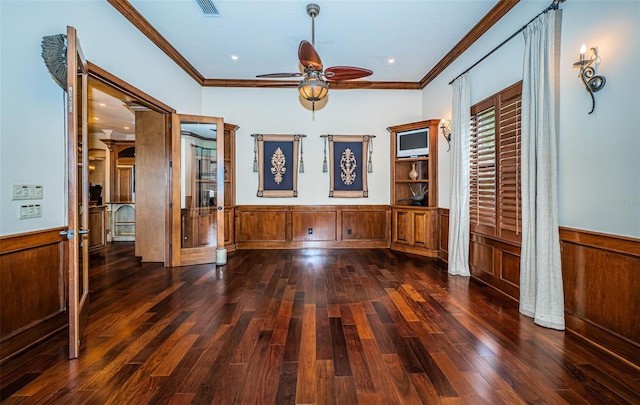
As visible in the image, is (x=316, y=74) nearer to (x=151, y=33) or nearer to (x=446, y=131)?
Result: (x=151, y=33)

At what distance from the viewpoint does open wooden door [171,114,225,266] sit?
186 inches

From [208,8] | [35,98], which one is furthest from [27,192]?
[208,8]

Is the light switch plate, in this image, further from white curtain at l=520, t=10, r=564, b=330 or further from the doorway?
white curtain at l=520, t=10, r=564, b=330

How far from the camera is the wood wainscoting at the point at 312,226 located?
602 centimetres

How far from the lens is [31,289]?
7.77 ft

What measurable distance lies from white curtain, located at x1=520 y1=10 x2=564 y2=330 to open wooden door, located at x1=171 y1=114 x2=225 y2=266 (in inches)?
167

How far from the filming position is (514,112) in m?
3.24

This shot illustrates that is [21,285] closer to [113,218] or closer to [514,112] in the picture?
[514,112]

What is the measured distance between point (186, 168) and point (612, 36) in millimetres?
5218

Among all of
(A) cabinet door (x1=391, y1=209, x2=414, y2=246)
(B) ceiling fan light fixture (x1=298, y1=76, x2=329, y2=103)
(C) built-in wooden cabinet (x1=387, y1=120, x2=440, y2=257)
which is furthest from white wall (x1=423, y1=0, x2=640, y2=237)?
(A) cabinet door (x1=391, y1=209, x2=414, y2=246)

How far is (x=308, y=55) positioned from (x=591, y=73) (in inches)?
97.9

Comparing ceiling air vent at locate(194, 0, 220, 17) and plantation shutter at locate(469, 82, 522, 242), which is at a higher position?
ceiling air vent at locate(194, 0, 220, 17)

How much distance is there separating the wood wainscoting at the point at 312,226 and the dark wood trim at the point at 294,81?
2.49m

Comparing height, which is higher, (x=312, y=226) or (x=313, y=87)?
(x=313, y=87)
